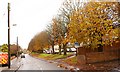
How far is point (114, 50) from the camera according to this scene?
123 ft

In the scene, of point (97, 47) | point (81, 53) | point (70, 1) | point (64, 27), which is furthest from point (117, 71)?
point (64, 27)

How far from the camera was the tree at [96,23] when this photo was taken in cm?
3344

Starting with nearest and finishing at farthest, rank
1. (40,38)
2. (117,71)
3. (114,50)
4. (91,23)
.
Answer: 1. (117,71)
2. (91,23)
3. (114,50)
4. (40,38)

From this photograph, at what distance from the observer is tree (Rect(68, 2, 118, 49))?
33.4m

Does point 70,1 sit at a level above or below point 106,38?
above

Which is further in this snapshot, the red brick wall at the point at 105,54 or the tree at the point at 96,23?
the red brick wall at the point at 105,54

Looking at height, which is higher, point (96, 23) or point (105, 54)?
point (96, 23)

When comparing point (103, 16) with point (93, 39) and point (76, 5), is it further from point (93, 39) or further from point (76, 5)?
point (76, 5)

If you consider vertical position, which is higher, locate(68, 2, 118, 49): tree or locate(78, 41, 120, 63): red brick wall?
locate(68, 2, 118, 49): tree

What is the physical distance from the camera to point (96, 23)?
111ft

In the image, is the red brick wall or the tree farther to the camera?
the red brick wall

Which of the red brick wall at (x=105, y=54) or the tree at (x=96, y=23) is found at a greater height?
the tree at (x=96, y=23)

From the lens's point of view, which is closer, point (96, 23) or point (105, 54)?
point (96, 23)

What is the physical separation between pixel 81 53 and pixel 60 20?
22.3 metres
